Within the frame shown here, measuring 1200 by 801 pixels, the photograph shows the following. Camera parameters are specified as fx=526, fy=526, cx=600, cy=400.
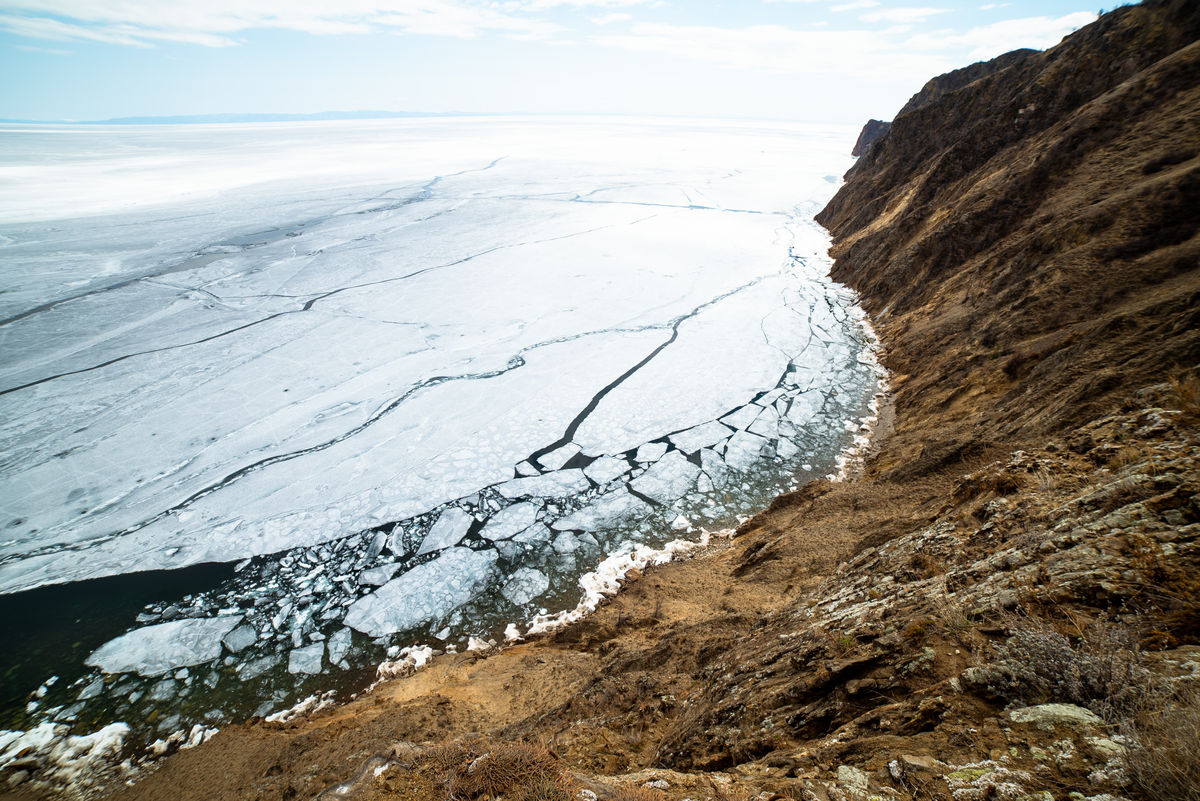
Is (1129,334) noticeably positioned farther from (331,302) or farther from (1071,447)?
(331,302)

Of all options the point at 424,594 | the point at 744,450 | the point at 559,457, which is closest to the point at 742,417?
the point at 744,450

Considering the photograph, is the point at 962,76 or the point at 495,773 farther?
the point at 962,76

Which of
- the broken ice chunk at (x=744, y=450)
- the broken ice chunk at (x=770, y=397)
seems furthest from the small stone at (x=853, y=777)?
the broken ice chunk at (x=770, y=397)

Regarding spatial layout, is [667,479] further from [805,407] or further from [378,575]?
[378,575]

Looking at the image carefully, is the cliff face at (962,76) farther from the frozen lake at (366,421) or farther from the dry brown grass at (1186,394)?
the dry brown grass at (1186,394)

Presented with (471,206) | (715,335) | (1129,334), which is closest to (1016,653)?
(1129,334)
